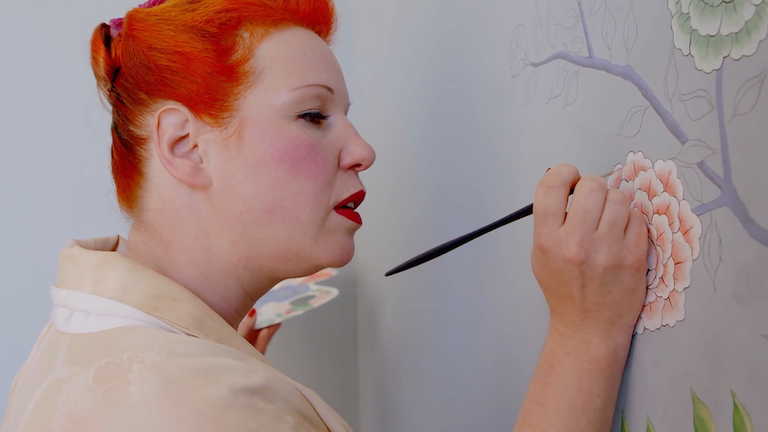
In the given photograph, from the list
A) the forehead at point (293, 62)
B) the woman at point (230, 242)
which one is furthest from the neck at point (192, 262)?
the forehead at point (293, 62)

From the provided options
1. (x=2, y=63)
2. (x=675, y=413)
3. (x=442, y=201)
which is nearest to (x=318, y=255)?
(x=442, y=201)

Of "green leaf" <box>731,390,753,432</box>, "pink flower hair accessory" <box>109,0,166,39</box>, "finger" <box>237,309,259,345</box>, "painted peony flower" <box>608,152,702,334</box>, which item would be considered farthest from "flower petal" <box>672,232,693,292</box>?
"finger" <box>237,309,259,345</box>

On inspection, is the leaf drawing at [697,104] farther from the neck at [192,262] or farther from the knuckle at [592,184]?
the neck at [192,262]

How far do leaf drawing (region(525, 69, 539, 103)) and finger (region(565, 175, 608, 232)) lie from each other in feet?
0.84

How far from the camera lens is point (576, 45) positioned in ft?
2.52

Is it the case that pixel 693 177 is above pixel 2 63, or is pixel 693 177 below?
below

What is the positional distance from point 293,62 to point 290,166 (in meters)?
0.14

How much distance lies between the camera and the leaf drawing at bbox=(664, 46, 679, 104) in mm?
595

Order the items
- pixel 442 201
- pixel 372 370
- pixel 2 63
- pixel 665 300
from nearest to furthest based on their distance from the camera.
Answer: pixel 665 300, pixel 442 201, pixel 2 63, pixel 372 370

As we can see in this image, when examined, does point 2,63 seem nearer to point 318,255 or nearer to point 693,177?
point 318,255

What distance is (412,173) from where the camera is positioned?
1275 millimetres

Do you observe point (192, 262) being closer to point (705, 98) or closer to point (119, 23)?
point (119, 23)

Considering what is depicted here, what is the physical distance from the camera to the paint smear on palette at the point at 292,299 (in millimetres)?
1428

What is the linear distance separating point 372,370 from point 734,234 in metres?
1.11
